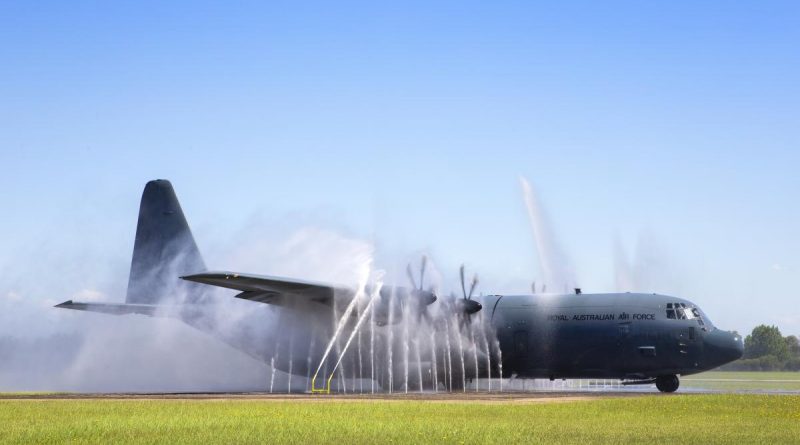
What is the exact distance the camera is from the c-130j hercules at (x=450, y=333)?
38781 millimetres

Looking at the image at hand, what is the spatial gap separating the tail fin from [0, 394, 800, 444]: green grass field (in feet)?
Result: 55.4

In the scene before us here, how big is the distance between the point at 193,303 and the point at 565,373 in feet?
58.7

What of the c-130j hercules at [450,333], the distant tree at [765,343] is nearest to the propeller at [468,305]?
the c-130j hercules at [450,333]

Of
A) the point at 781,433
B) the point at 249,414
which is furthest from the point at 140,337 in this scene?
the point at 781,433

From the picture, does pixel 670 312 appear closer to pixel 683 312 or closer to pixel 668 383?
pixel 683 312

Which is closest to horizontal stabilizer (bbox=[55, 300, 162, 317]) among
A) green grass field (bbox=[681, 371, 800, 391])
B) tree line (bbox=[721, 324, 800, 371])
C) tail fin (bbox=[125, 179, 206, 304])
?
tail fin (bbox=[125, 179, 206, 304])

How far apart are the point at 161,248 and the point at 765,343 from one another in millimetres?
133916

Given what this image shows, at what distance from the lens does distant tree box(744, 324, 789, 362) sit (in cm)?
15362

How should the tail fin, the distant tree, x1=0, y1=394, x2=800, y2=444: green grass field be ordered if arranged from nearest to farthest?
x1=0, y1=394, x2=800, y2=444: green grass field, the tail fin, the distant tree

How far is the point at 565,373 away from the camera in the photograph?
41.3 metres

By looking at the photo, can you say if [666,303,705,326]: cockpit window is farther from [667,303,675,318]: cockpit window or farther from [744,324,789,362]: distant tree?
[744,324,789,362]: distant tree

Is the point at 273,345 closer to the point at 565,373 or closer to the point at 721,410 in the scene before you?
the point at 565,373

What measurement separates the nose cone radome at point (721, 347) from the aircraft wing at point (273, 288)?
1468 centimetres

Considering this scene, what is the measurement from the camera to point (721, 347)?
38.6m
